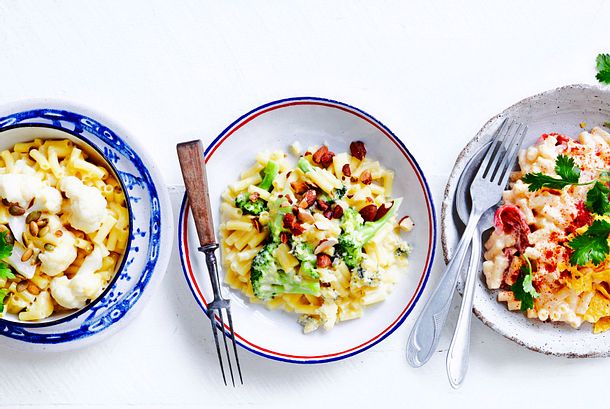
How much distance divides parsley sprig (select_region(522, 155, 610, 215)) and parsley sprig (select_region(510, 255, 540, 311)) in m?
0.24

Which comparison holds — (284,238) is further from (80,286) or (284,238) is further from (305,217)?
(80,286)

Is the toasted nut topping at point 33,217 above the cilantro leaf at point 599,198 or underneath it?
above

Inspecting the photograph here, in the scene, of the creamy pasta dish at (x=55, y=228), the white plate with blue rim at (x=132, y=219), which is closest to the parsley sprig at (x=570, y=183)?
the white plate with blue rim at (x=132, y=219)

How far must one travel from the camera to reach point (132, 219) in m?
1.82

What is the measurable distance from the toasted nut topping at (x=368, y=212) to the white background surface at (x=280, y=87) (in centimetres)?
28

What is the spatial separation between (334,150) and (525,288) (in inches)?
29.3

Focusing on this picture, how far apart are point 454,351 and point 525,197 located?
54 centimetres

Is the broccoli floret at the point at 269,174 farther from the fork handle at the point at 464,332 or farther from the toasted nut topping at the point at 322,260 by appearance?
the fork handle at the point at 464,332

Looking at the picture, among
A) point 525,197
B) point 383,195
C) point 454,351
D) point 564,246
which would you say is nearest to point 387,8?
point 383,195

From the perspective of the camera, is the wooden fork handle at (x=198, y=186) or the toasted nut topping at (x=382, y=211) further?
the toasted nut topping at (x=382, y=211)

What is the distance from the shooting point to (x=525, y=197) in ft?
7.06

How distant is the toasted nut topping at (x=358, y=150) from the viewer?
2.15 meters

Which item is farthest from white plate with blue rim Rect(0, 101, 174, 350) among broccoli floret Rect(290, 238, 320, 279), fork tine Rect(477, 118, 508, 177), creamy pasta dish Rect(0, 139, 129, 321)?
fork tine Rect(477, 118, 508, 177)

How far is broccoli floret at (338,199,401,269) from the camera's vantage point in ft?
6.60
